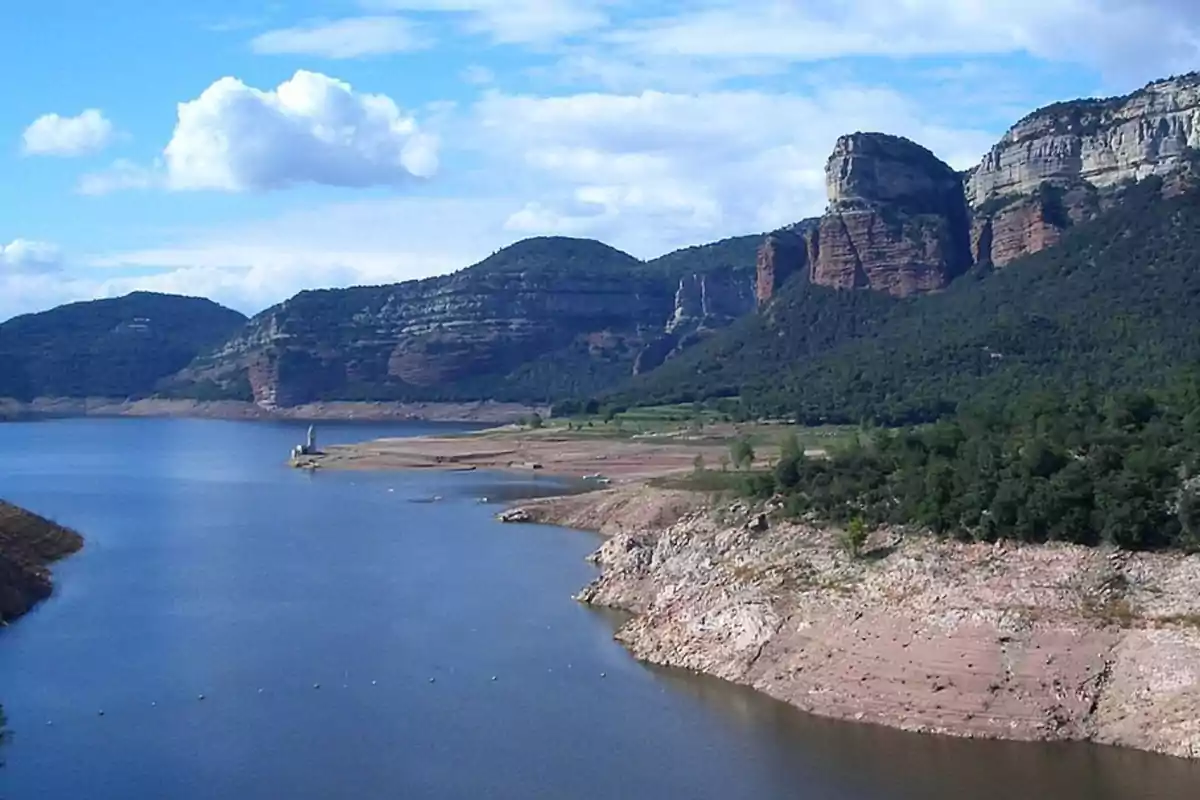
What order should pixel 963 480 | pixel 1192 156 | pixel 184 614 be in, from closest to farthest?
pixel 963 480
pixel 184 614
pixel 1192 156

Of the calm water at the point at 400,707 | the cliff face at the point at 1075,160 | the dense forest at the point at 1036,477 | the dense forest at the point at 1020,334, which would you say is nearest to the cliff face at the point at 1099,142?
the cliff face at the point at 1075,160

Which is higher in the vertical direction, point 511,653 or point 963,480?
point 963,480

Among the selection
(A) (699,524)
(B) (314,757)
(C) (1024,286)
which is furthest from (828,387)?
(B) (314,757)

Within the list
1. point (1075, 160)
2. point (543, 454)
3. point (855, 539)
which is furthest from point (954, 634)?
point (1075, 160)

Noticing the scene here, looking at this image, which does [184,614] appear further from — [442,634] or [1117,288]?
[1117,288]

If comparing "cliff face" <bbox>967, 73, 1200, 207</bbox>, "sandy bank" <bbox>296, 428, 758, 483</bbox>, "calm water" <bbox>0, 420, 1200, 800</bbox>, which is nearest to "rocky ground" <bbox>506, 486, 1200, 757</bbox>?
"calm water" <bbox>0, 420, 1200, 800</bbox>

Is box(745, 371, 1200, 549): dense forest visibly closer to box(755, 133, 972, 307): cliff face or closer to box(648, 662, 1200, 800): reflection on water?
box(648, 662, 1200, 800): reflection on water
